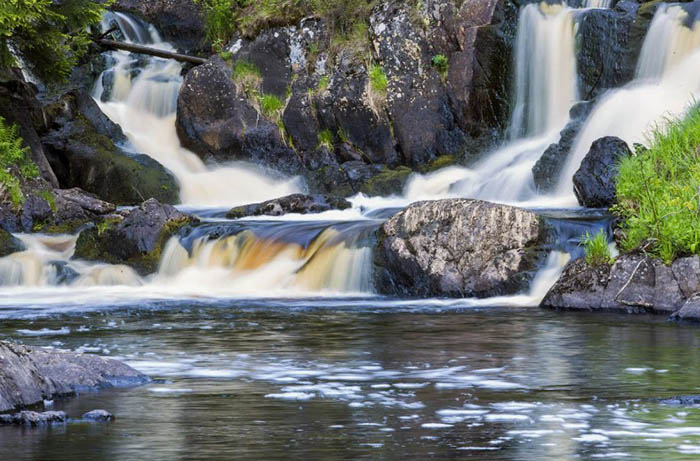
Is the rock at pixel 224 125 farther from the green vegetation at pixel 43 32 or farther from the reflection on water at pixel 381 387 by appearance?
the reflection on water at pixel 381 387

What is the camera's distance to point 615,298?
13.7 m

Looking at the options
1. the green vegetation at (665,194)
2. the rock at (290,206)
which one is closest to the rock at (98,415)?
the green vegetation at (665,194)

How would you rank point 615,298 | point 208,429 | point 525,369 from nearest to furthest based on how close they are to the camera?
point 208,429 < point 525,369 < point 615,298

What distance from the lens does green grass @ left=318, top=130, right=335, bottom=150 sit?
984 inches

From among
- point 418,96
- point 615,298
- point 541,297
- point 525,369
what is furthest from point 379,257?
point 418,96

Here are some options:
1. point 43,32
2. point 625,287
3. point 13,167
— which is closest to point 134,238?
point 13,167

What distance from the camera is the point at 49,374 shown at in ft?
25.6

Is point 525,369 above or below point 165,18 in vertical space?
below

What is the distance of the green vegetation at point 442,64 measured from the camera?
24484 mm

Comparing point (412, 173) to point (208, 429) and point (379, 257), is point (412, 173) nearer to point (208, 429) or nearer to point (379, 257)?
point (379, 257)

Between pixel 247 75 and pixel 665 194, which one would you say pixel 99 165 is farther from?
pixel 665 194

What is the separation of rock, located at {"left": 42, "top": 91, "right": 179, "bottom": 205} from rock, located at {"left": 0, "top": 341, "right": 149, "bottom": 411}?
15512 mm

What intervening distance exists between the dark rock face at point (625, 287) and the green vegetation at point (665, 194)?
8.1 inches

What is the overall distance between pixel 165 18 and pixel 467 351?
21.5 meters
